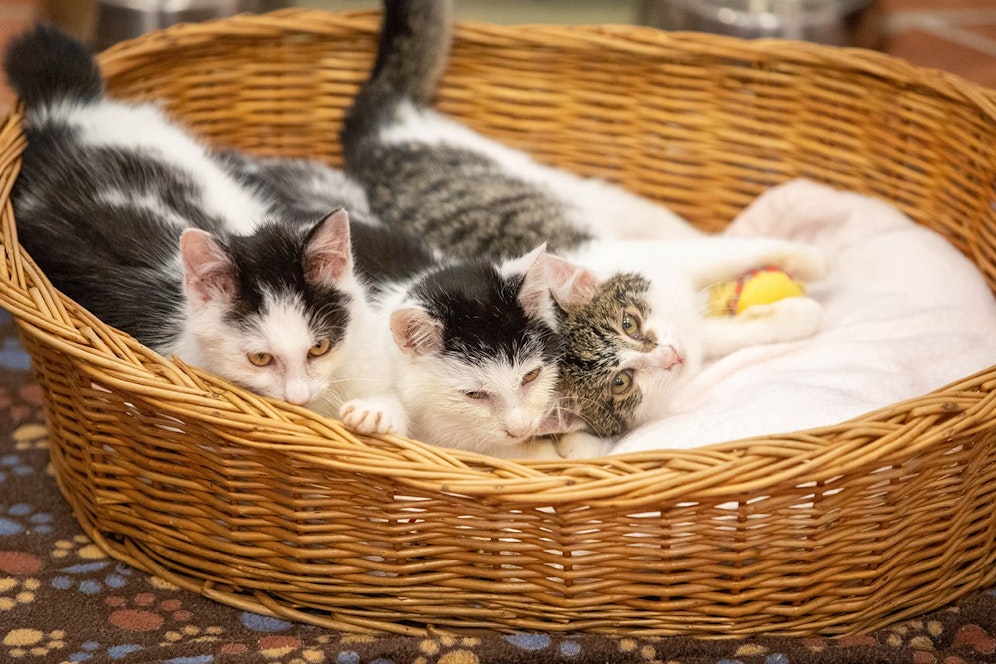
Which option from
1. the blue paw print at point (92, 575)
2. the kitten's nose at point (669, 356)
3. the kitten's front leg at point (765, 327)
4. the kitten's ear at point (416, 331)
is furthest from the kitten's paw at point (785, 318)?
the blue paw print at point (92, 575)

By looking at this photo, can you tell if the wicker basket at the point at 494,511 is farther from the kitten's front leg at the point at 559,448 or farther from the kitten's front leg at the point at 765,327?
the kitten's front leg at the point at 765,327

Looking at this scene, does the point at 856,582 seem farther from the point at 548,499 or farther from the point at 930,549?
the point at 548,499

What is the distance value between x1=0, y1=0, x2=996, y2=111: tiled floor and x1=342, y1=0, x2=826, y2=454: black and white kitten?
187cm

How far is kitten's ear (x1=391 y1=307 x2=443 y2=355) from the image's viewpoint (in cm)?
167

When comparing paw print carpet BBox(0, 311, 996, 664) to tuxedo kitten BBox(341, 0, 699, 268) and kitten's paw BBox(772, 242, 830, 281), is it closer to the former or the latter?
kitten's paw BBox(772, 242, 830, 281)

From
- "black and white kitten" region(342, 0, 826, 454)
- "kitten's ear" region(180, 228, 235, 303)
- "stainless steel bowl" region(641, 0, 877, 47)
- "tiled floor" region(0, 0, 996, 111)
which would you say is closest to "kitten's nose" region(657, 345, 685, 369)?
"black and white kitten" region(342, 0, 826, 454)

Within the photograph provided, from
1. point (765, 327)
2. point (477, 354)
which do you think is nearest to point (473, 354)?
point (477, 354)

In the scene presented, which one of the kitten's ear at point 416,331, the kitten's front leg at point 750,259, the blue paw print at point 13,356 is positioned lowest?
the blue paw print at point 13,356

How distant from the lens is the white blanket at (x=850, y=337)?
73.6 inches

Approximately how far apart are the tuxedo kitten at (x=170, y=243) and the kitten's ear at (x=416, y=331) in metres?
0.12

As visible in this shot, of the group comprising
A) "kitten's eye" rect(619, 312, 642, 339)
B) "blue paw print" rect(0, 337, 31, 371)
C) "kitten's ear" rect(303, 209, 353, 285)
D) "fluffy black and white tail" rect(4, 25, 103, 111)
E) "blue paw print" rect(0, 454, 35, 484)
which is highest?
"fluffy black and white tail" rect(4, 25, 103, 111)

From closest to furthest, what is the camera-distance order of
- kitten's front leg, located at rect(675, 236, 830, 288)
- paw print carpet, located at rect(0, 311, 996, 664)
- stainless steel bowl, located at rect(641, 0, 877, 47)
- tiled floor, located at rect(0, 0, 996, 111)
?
paw print carpet, located at rect(0, 311, 996, 664) < kitten's front leg, located at rect(675, 236, 830, 288) < stainless steel bowl, located at rect(641, 0, 877, 47) < tiled floor, located at rect(0, 0, 996, 111)

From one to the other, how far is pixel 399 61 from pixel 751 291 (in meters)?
1.10

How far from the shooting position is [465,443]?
1.89m
